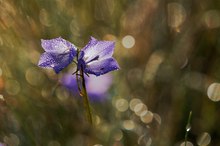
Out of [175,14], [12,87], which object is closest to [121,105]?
[12,87]

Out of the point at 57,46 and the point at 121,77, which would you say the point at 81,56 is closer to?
the point at 57,46

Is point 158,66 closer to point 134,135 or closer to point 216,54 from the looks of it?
point 216,54

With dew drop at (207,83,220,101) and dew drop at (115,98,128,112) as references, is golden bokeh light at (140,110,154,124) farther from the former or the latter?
dew drop at (207,83,220,101)

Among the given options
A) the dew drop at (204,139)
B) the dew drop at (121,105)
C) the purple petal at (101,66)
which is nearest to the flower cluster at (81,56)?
the purple petal at (101,66)

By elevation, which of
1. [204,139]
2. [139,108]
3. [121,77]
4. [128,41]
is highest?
[128,41]

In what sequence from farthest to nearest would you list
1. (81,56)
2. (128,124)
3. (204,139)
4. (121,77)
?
(121,77), (204,139), (128,124), (81,56)

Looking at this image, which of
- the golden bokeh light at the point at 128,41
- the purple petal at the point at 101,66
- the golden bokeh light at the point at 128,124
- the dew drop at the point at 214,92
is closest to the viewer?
the purple petal at the point at 101,66

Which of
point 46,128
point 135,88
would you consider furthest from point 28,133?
point 135,88

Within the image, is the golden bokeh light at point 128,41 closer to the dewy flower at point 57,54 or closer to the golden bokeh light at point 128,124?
the golden bokeh light at point 128,124
